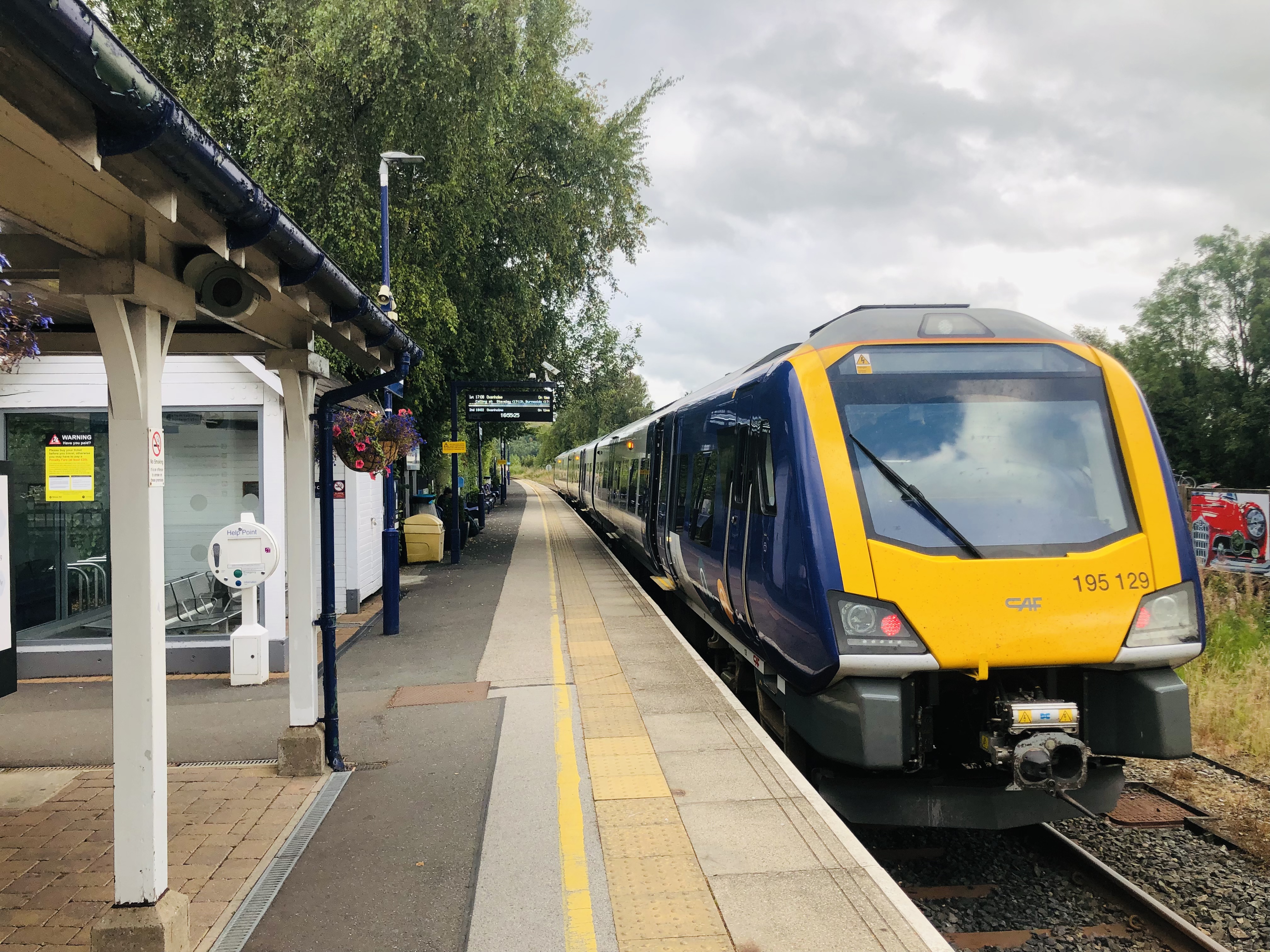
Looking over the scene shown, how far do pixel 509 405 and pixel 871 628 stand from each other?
50.8ft

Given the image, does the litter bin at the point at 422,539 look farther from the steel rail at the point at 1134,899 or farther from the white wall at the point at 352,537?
the steel rail at the point at 1134,899

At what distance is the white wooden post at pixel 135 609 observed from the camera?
334 cm

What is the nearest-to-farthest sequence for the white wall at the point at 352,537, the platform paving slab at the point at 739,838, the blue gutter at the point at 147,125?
the blue gutter at the point at 147,125 < the platform paving slab at the point at 739,838 < the white wall at the point at 352,537

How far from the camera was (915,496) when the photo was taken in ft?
15.6

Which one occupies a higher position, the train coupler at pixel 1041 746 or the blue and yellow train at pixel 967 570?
the blue and yellow train at pixel 967 570

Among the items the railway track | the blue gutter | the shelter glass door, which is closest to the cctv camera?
the blue gutter

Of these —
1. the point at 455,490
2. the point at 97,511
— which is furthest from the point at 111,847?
the point at 455,490

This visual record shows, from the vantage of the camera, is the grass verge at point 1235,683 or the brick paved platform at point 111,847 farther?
the grass verge at point 1235,683

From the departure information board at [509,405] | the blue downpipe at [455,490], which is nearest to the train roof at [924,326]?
the blue downpipe at [455,490]

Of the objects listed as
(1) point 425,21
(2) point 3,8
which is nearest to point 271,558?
(2) point 3,8

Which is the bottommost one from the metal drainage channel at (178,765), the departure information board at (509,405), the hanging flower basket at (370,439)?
the metal drainage channel at (178,765)

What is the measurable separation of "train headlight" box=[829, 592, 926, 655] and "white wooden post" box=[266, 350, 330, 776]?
3.24 meters

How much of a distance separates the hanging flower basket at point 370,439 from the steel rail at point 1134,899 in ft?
19.9

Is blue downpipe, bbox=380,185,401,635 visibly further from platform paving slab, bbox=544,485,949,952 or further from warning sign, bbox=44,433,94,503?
platform paving slab, bbox=544,485,949,952
